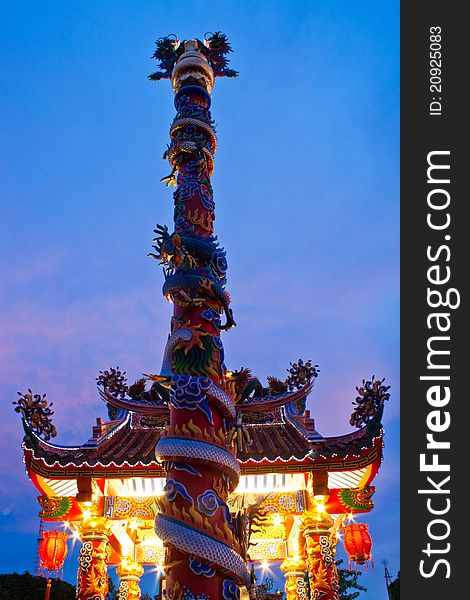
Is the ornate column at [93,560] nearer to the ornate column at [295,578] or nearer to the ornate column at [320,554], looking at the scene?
the ornate column at [320,554]

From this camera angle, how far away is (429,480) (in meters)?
4.74

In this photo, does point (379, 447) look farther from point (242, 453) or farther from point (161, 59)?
point (161, 59)

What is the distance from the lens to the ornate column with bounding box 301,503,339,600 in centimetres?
804

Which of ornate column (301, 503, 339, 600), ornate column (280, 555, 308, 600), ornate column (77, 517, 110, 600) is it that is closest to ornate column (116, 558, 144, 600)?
ornate column (77, 517, 110, 600)

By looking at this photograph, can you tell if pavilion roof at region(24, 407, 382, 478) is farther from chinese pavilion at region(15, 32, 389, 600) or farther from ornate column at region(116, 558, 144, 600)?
ornate column at region(116, 558, 144, 600)

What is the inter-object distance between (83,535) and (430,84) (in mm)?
8118

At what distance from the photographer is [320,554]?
8.28 metres

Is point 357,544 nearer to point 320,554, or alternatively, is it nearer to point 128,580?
point 320,554

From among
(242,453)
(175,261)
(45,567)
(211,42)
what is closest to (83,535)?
(45,567)

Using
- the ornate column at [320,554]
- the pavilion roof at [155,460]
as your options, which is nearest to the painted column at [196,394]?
the pavilion roof at [155,460]

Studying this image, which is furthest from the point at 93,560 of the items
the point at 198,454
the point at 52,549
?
the point at 198,454

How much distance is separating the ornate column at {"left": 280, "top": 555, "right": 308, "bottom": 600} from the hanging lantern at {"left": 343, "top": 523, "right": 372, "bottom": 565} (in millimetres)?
2691

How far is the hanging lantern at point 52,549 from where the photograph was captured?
31.8ft

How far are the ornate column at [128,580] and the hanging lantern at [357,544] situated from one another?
15.9ft
